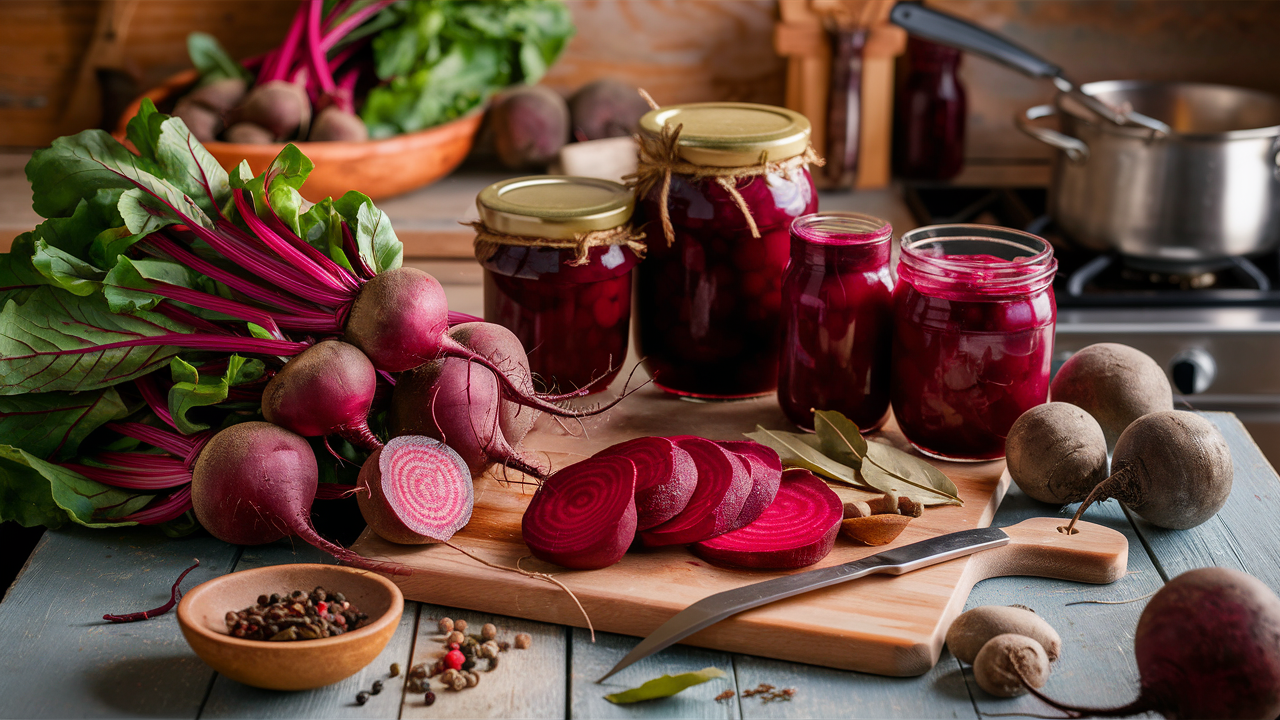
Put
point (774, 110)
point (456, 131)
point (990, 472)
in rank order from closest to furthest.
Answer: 1. point (990, 472)
2. point (774, 110)
3. point (456, 131)

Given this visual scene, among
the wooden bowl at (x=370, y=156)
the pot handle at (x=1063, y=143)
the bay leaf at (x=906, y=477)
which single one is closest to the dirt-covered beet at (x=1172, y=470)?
the bay leaf at (x=906, y=477)

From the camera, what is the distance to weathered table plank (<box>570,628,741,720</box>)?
0.85m

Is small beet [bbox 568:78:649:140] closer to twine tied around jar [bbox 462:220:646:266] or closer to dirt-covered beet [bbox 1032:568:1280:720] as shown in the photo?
twine tied around jar [bbox 462:220:646:266]

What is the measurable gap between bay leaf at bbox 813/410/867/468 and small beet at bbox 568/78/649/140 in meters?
1.29

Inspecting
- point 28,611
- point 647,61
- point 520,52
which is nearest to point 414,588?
point 28,611

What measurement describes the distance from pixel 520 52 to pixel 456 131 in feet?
0.92

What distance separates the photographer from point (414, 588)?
1.01m

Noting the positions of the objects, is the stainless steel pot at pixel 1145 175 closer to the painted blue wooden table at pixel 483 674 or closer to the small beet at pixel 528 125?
the small beet at pixel 528 125

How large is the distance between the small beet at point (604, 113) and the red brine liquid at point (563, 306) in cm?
110

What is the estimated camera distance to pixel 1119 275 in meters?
2.10

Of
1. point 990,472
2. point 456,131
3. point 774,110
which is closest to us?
point 990,472

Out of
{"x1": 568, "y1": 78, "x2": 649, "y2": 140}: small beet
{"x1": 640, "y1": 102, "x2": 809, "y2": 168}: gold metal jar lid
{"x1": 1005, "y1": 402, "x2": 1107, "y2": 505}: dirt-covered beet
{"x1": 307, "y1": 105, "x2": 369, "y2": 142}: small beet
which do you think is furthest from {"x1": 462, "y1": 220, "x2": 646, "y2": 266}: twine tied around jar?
{"x1": 568, "y1": 78, "x2": 649, "y2": 140}: small beet

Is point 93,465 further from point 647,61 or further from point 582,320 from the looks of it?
point 647,61

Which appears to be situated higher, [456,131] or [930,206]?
[456,131]
